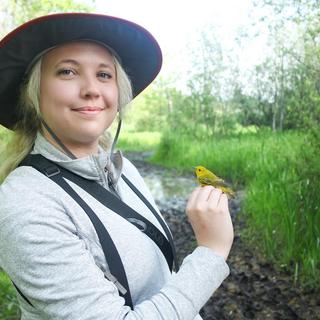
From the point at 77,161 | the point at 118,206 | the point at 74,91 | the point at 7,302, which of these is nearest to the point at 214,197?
the point at 118,206

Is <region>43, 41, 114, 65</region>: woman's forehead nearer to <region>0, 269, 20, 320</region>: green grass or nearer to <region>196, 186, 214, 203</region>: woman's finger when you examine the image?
<region>196, 186, 214, 203</region>: woman's finger

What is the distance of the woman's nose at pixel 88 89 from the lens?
4.15 feet

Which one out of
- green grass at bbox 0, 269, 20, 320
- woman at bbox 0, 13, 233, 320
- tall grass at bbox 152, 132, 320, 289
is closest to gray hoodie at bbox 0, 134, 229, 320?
woman at bbox 0, 13, 233, 320

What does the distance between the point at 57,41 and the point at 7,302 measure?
95.4 inches

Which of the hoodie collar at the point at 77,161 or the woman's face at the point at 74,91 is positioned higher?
the woman's face at the point at 74,91

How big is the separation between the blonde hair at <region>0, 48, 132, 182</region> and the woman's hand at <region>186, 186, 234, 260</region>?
51cm

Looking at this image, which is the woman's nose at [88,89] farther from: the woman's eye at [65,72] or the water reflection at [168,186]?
the water reflection at [168,186]

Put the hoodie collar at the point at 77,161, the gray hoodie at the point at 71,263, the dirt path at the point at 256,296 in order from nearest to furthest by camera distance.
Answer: the gray hoodie at the point at 71,263 → the hoodie collar at the point at 77,161 → the dirt path at the point at 256,296

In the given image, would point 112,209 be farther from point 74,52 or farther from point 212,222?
point 74,52

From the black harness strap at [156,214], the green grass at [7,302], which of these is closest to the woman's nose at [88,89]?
the black harness strap at [156,214]

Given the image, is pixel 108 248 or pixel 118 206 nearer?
pixel 108 248

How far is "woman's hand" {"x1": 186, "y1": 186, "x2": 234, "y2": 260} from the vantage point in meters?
1.14

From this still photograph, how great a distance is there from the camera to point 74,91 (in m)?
1.25

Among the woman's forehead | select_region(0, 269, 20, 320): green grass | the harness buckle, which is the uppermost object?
the woman's forehead
